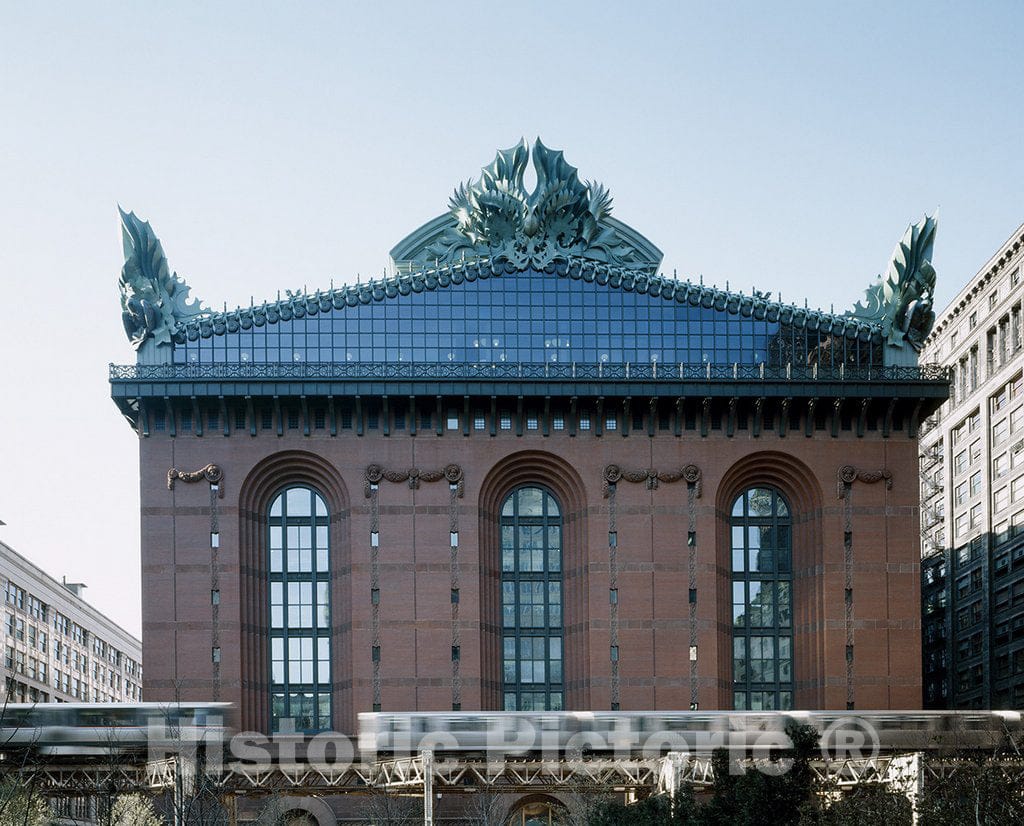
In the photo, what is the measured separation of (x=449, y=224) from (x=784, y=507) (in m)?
26.8

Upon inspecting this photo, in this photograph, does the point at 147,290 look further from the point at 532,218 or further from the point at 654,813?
the point at 654,813

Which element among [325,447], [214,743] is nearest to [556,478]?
[325,447]

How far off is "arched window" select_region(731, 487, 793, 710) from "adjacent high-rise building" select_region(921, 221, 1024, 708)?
29.1m

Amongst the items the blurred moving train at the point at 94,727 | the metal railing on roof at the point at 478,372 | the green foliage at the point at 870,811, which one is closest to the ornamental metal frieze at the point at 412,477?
the metal railing on roof at the point at 478,372

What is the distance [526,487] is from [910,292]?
82.3ft

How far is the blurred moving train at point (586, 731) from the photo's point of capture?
7138 centimetres

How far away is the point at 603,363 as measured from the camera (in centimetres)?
8975

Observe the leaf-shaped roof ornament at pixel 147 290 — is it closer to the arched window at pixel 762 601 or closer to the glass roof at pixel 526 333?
the glass roof at pixel 526 333

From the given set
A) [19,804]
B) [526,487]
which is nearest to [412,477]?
[526,487]

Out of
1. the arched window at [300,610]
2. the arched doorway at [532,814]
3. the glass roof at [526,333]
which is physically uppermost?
the glass roof at [526,333]

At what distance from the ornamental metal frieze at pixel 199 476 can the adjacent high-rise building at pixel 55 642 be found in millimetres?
33290

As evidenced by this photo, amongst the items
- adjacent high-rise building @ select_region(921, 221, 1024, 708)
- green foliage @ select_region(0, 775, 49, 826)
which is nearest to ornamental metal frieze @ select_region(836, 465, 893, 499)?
adjacent high-rise building @ select_region(921, 221, 1024, 708)

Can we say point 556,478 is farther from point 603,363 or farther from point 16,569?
point 16,569

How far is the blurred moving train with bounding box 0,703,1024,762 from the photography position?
7138cm
